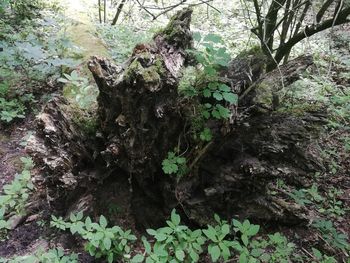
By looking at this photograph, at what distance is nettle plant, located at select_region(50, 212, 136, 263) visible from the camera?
226cm

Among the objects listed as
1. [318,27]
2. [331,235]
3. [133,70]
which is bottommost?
[331,235]

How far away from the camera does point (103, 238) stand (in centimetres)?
228

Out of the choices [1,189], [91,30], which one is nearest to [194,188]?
[1,189]

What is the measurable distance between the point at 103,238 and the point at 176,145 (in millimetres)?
843

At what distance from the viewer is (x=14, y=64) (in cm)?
→ 434

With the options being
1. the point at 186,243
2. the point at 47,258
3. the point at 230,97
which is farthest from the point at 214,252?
the point at 47,258

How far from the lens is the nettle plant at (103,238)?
226cm

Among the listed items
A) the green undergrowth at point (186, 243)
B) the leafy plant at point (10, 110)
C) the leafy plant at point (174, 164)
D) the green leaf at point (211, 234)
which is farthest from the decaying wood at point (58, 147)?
the leafy plant at point (10, 110)

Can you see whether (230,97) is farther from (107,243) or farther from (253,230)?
(107,243)

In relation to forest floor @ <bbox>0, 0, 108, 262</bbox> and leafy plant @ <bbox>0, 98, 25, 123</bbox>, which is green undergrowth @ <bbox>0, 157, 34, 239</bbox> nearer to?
forest floor @ <bbox>0, 0, 108, 262</bbox>

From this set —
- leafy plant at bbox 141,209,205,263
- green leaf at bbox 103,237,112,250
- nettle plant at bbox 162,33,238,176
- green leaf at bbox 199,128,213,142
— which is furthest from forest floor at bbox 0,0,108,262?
green leaf at bbox 199,128,213,142

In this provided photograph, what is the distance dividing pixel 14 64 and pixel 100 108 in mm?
2397

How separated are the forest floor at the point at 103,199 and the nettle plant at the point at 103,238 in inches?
8.1

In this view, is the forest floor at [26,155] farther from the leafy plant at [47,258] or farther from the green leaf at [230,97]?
the green leaf at [230,97]
